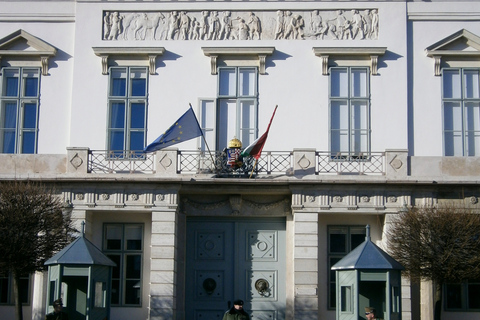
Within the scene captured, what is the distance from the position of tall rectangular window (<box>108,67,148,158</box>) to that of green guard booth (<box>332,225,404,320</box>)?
8354 mm

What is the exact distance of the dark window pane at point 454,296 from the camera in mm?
22469

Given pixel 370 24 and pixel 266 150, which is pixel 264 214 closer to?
pixel 266 150

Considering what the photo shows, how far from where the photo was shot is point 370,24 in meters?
23.8

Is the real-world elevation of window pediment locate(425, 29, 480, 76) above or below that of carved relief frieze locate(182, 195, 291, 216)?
above

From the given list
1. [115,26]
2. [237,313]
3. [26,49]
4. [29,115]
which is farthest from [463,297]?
[26,49]

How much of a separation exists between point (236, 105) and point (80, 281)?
763 centimetres

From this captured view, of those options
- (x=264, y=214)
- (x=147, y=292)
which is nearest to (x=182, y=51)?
(x=264, y=214)

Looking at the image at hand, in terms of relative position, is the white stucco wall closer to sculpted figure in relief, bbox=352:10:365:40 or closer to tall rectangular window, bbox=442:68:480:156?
tall rectangular window, bbox=442:68:480:156

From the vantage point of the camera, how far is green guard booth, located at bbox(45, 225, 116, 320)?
1689 cm

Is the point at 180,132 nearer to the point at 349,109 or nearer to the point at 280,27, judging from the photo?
the point at 280,27

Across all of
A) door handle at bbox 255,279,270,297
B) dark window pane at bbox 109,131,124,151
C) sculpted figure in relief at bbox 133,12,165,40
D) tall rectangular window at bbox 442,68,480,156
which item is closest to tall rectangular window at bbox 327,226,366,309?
door handle at bbox 255,279,270,297

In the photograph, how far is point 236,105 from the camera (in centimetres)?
2356

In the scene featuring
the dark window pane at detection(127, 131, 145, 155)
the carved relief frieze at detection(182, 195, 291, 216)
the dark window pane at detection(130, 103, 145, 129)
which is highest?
the dark window pane at detection(130, 103, 145, 129)

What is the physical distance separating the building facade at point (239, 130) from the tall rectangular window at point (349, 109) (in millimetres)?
39
